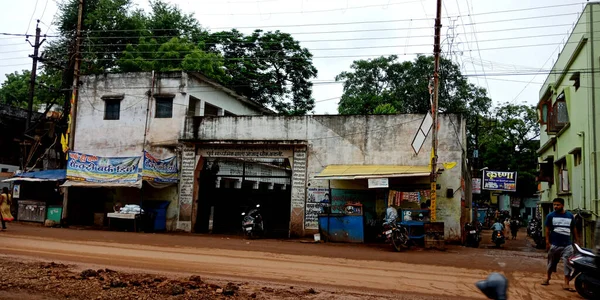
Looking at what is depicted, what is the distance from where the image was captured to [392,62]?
43438 mm

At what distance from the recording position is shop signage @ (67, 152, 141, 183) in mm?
19781

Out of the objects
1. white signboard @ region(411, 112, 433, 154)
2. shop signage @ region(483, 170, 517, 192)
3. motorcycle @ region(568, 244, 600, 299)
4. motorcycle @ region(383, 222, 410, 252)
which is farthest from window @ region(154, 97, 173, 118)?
motorcycle @ region(568, 244, 600, 299)

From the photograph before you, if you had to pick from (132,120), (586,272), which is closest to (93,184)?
(132,120)

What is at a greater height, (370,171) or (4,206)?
(370,171)

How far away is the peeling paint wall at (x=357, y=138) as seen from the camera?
58.3ft

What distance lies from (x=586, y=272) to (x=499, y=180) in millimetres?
20992

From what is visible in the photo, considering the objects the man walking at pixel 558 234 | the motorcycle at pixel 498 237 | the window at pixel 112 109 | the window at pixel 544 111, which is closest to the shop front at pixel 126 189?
the window at pixel 112 109

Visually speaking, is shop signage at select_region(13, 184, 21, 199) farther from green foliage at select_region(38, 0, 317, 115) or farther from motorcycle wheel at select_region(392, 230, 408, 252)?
motorcycle wheel at select_region(392, 230, 408, 252)

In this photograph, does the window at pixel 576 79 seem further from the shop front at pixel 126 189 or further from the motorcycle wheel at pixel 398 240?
the shop front at pixel 126 189

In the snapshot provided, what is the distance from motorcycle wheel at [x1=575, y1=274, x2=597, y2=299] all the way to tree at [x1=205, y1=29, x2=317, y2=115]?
3201cm

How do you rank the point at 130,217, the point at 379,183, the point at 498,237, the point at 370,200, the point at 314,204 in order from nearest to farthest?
the point at 379,183, the point at 370,200, the point at 498,237, the point at 314,204, the point at 130,217

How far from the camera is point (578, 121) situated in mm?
17594

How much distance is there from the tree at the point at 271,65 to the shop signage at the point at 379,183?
22747 mm

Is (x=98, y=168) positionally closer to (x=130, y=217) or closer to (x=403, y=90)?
(x=130, y=217)
